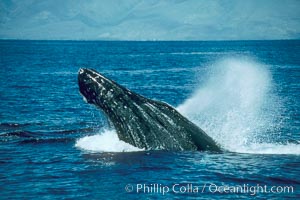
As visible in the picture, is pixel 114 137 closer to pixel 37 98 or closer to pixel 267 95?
pixel 37 98

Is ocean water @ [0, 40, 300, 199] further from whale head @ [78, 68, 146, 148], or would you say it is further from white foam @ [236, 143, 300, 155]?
whale head @ [78, 68, 146, 148]

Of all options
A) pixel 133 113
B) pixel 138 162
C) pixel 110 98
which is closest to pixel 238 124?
pixel 138 162

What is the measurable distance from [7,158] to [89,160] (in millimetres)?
2902

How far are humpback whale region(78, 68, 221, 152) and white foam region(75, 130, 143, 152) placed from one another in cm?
84

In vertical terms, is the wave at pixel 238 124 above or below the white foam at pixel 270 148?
above

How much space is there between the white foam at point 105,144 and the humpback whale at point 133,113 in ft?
2.75

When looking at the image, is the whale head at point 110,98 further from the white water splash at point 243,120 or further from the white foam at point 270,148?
the white foam at point 270,148

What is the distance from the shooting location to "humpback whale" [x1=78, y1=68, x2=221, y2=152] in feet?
44.3

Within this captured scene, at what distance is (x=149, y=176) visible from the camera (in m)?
13.3

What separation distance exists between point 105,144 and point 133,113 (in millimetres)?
3486

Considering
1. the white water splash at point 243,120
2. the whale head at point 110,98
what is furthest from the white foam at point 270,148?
the whale head at point 110,98

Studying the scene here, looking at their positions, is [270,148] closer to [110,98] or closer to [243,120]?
[110,98]

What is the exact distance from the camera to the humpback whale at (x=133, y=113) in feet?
44.3

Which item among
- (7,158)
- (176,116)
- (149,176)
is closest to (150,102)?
(176,116)
